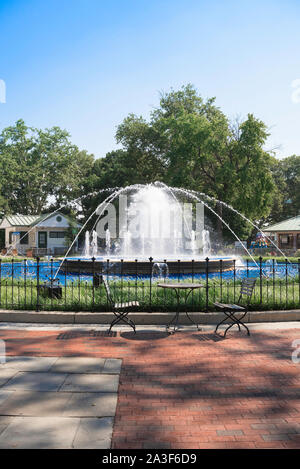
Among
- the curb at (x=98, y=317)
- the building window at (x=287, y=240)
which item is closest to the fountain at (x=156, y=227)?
the curb at (x=98, y=317)

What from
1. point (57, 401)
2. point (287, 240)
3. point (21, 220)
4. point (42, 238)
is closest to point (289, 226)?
point (287, 240)

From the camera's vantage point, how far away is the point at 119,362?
5.95 m

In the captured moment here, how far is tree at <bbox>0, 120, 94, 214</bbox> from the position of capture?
50.9 meters

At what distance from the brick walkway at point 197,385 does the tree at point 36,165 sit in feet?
151

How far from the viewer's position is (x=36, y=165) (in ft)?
169

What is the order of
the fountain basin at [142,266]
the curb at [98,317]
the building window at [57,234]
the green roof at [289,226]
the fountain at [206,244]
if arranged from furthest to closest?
the building window at [57,234]
the green roof at [289,226]
the fountain at [206,244]
the fountain basin at [142,266]
the curb at [98,317]

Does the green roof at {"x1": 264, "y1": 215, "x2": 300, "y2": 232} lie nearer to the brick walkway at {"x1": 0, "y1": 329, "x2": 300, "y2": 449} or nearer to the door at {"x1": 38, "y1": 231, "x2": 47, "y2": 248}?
the door at {"x1": 38, "y1": 231, "x2": 47, "y2": 248}

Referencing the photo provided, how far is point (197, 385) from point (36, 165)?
50.4 metres

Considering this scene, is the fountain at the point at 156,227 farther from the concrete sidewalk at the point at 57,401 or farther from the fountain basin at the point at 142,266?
the concrete sidewalk at the point at 57,401

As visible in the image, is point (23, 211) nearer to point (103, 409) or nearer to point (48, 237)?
point (48, 237)

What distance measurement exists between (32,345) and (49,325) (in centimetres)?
173

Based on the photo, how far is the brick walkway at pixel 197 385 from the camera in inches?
145

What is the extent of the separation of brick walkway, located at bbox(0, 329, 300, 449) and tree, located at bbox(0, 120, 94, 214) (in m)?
46.0
